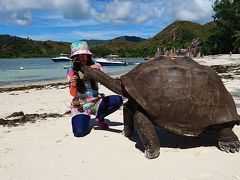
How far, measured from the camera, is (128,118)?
6500 mm

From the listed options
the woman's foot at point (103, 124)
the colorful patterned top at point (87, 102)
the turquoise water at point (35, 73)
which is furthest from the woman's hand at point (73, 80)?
the turquoise water at point (35, 73)

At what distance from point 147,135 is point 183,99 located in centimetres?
77

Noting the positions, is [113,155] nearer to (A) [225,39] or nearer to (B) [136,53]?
(A) [225,39]

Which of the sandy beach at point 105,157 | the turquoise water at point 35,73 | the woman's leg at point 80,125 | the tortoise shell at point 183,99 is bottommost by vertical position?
the turquoise water at point 35,73

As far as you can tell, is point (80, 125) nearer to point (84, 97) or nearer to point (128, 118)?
point (84, 97)

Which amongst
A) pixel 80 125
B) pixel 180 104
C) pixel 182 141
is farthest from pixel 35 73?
pixel 180 104

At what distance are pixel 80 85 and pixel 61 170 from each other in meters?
2.21

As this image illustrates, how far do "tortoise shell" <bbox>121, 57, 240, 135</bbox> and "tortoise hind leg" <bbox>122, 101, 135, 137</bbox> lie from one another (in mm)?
539

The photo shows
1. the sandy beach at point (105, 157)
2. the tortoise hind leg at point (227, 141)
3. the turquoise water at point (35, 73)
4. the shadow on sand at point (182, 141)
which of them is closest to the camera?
the sandy beach at point (105, 157)

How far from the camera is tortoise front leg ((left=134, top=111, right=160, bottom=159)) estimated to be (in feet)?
17.9

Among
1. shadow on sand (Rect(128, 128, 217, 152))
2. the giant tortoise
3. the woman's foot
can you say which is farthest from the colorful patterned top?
the giant tortoise

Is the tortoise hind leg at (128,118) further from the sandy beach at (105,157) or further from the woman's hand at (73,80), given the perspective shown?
the woman's hand at (73,80)

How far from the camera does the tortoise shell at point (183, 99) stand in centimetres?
555

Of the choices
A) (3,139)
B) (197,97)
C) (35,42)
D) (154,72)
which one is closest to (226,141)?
(197,97)
